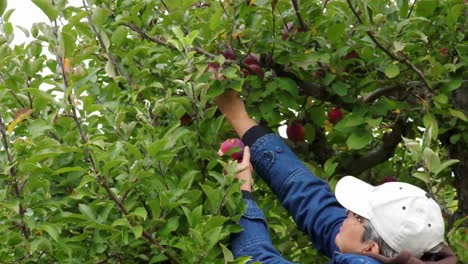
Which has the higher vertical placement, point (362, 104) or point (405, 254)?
point (362, 104)

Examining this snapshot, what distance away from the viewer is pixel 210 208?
2.38m

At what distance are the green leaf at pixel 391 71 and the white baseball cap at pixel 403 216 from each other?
0.57 meters

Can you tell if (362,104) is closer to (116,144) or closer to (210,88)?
(210,88)

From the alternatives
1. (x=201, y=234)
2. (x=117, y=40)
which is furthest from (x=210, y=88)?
(x=201, y=234)

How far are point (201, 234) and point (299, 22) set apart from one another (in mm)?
939

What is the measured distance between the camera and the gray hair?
7.45 ft

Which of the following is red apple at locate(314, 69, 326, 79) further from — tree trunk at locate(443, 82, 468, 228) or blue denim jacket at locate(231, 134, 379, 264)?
tree trunk at locate(443, 82, 468, 228)

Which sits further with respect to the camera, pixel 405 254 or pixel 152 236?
pixel 152 236

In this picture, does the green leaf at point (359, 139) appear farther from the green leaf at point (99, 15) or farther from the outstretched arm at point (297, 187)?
the green leaf at point (99, 15)

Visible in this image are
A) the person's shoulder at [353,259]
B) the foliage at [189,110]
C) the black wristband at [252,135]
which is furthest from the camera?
the black wristband at [252,135]

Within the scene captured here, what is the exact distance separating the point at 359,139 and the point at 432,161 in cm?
59

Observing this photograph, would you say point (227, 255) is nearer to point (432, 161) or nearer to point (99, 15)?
point (432, 161)

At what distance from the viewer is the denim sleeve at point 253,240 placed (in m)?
2.37

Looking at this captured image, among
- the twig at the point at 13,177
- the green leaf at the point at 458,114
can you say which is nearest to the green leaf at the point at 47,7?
the twig at the point at 13,177
